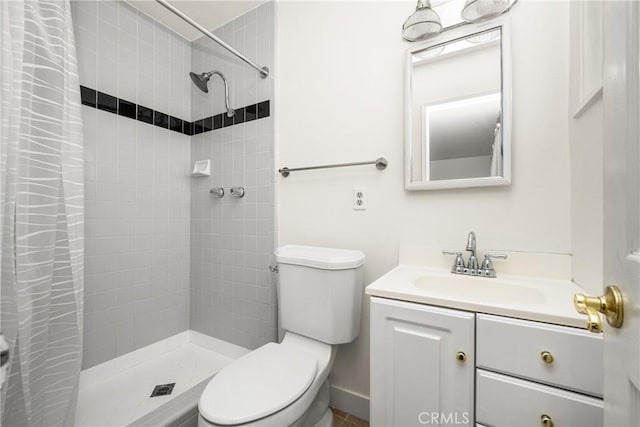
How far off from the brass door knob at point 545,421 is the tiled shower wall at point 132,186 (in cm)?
197

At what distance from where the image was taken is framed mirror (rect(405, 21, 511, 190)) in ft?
3.44

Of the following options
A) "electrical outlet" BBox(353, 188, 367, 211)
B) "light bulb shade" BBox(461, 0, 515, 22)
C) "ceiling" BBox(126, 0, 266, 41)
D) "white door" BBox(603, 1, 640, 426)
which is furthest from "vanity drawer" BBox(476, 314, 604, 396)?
"ceiling" BBox(126, 0, 266, 41)

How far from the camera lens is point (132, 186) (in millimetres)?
1654

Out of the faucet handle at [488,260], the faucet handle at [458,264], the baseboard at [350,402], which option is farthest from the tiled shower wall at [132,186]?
the faucet handle at [488,260]

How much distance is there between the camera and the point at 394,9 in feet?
4.03

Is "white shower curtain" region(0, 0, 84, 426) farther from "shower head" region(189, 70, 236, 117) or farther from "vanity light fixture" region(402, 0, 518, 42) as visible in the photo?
"vanity light fixture" region(402, 0, 518, 42)

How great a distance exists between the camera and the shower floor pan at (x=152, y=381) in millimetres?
1209

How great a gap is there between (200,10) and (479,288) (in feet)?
7.14

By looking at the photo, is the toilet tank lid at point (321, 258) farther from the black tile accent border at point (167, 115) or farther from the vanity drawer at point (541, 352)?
the black tile accent border at point (167, 115)

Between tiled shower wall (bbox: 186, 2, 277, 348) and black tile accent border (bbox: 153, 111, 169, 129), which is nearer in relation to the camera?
tiled shower wall (bbox: 186, 2, 277, 348)

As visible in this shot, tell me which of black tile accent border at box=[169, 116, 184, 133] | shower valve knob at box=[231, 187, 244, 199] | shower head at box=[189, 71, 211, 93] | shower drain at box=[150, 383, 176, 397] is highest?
shower head at box=[189, 71, 211, 93]

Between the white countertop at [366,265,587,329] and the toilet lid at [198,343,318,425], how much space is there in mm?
425

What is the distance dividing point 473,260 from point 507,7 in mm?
953

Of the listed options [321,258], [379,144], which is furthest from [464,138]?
[321,258]
